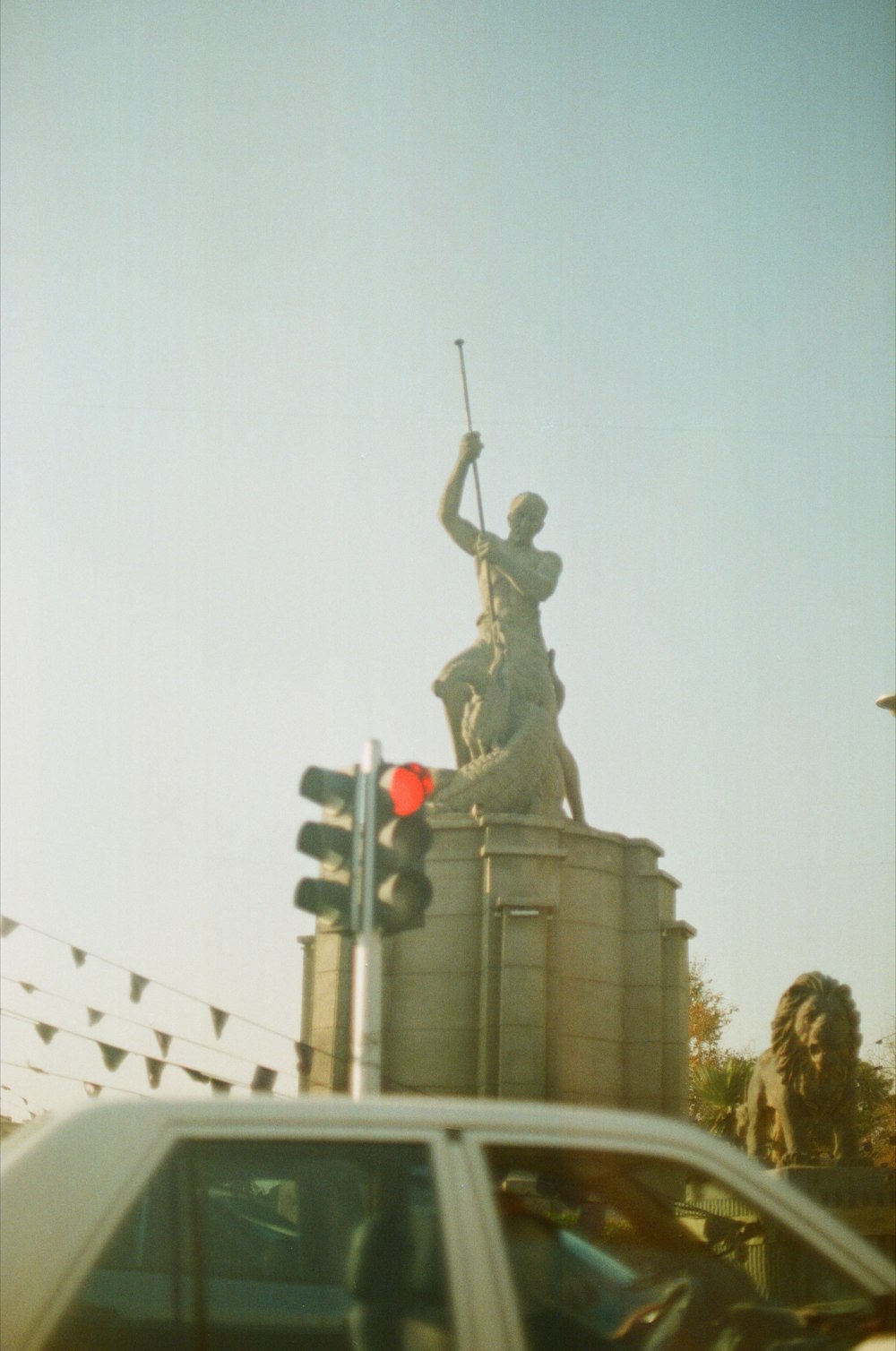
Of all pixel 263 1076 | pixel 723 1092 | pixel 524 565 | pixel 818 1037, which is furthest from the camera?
pixel 723 1092

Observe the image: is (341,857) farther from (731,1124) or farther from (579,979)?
(731,1124)

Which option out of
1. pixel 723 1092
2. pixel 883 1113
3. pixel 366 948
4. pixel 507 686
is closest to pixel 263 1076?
pixel 366 948

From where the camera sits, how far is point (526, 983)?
1631 cm

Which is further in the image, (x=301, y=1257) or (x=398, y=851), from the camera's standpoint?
(x=398, y=851)

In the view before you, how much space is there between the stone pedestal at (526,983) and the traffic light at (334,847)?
951 centimetres

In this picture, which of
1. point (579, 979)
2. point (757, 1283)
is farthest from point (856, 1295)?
point (579, 979)

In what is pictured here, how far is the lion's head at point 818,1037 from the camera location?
536 inches

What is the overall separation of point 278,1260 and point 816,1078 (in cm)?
1119

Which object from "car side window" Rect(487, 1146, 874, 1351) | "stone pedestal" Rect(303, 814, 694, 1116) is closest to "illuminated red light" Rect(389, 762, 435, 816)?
"car side window" Rect(487, 1146, 874, 1351)

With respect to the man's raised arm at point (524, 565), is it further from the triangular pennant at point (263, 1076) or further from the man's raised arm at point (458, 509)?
the triangular pennant at point (263, 1076)

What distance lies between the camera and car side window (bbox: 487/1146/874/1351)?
326cm

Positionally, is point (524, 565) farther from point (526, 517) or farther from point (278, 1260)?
point (278, 1260)

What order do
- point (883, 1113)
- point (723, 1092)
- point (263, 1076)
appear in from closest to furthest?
point (263, 1076) < point (723, 1092) < point (883, 1113)

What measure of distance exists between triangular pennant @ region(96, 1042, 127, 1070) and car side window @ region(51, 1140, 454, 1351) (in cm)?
756
